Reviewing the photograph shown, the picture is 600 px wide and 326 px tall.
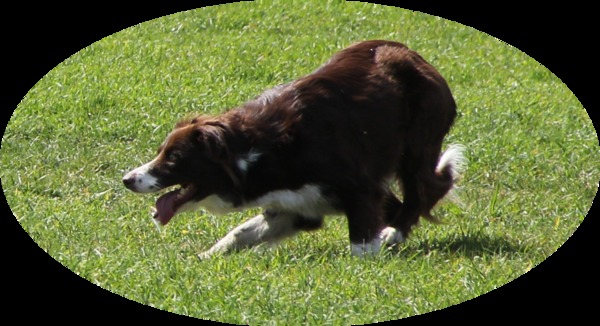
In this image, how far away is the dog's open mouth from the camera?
998 cm

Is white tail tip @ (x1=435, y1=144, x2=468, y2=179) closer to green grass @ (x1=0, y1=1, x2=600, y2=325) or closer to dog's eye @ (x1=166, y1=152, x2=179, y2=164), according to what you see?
green grass @ (x1=0, y1=1, x2=600, y2=325)

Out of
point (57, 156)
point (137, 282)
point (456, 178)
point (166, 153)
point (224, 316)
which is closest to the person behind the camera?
point (224, 316)

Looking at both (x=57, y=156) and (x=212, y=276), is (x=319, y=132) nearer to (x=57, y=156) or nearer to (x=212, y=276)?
(x=212, y=276)

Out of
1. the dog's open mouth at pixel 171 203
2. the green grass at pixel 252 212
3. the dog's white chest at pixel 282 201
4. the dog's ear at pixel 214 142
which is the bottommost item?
the green grass at pixel 252 212

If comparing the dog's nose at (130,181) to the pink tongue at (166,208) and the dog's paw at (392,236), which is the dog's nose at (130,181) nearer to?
the pink tongue at (166,208)

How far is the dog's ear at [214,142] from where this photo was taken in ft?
32.4

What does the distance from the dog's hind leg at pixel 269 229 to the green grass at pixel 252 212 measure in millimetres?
126

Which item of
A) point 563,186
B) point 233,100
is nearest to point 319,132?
point 563,186

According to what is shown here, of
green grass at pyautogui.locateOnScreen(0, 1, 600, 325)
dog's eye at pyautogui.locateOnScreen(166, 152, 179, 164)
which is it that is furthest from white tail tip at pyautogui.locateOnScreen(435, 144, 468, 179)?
dog's eye at pyautogui.locateOnScreen(166, 152, 179, 164)

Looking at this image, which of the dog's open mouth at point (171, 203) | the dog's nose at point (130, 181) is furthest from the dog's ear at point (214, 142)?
the dog's nose at point (130, 181)

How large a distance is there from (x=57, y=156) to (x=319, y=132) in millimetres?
3480

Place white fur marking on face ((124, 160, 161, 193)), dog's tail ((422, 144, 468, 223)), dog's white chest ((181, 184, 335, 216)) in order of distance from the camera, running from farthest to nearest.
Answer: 1. dog's tail ((422, 144, 468, 223))
2. dog's white chest ((181, 184, 335, 216))
3. white fur marking on face ((124, 160, 161, 193))

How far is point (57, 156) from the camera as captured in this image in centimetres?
1263

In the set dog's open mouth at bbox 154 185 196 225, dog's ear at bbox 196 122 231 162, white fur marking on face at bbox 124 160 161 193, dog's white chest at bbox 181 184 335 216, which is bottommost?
dog's white chest at bbox 181 184 335 216
